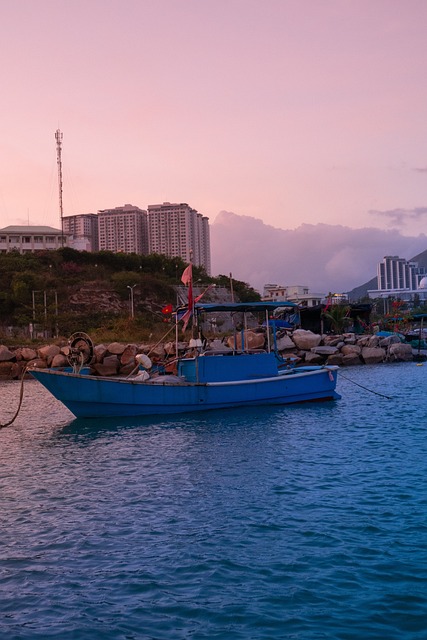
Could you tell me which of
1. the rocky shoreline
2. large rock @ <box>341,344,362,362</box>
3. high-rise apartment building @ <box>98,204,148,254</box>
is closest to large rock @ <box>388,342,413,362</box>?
the rocky shoreline

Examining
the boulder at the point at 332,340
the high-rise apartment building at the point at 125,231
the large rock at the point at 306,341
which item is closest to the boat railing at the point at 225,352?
the large rock at the point at 306,341

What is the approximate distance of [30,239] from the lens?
11694 cm

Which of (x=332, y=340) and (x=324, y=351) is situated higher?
(x=332, y=340)

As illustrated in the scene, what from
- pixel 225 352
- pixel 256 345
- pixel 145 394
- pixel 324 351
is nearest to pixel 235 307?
pixel 225 352

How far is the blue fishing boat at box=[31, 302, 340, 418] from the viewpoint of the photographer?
75.3 ft

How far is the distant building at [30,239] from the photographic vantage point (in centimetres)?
11606

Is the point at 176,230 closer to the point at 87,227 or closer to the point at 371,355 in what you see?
the point at 87,227

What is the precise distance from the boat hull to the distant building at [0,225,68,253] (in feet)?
316

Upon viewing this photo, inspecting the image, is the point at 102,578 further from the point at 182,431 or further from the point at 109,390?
the point at 109,390

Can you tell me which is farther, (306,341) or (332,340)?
(332,340)

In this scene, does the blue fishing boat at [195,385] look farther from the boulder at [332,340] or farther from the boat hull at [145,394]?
the boulder at [332,340]

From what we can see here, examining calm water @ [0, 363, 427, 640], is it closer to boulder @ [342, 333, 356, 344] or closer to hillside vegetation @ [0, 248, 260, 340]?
boulder @ [342, 333, 356, 344]

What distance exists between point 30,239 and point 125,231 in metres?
27.2

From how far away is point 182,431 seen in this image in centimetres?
2030
